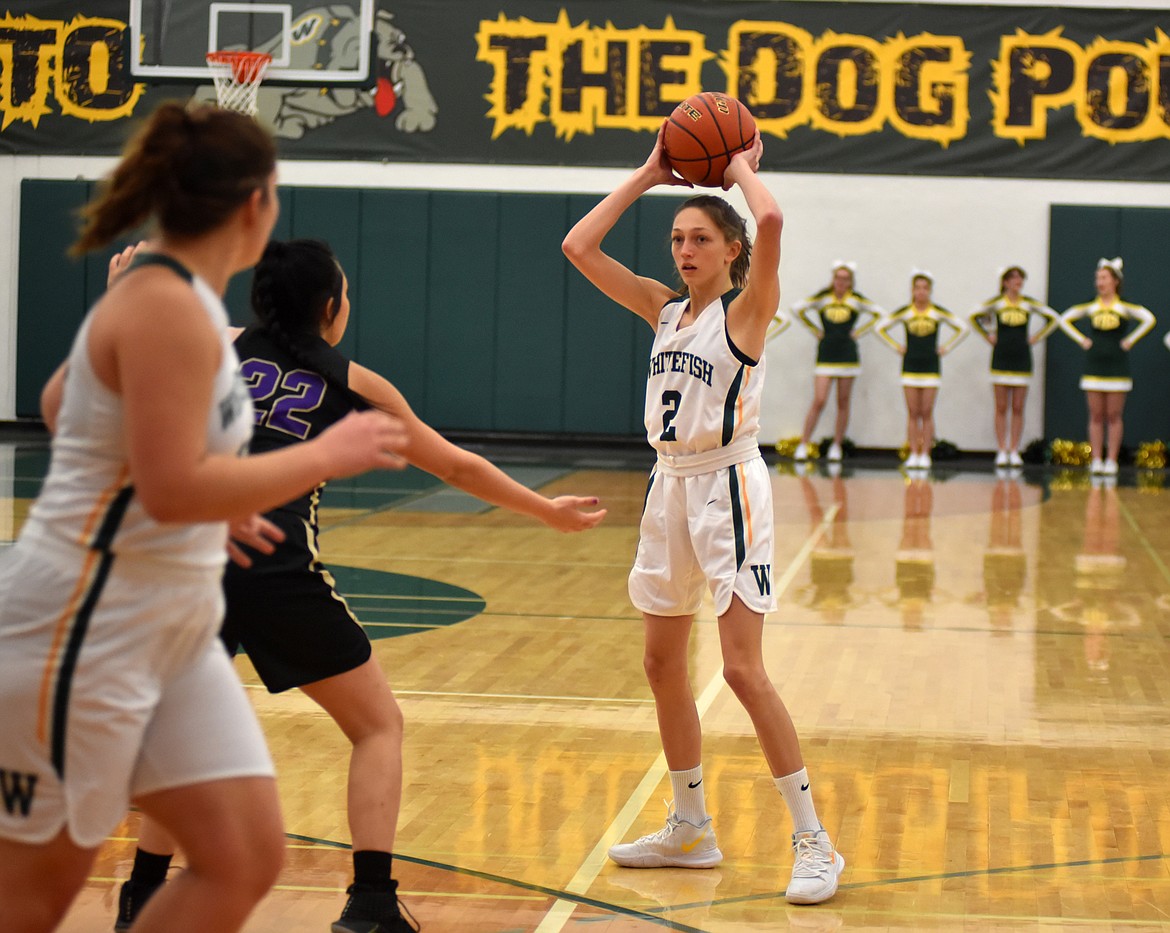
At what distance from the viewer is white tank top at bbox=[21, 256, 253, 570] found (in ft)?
7.02

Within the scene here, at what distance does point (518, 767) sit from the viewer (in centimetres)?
Answer: 502

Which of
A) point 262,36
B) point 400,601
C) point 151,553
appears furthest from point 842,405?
point 151,553

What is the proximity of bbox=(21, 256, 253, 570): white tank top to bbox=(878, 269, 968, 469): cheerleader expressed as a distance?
14.3 meters

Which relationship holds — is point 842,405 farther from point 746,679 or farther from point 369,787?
point 369,787

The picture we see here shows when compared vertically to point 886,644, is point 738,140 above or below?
above

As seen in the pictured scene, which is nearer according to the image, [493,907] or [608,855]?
[493,907]

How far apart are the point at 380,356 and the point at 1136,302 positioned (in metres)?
8.32

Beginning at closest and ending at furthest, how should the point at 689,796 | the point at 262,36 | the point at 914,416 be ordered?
the point at 689,796, the point at 262,36, the point at 914,416

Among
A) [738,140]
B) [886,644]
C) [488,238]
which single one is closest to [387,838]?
[738,140]

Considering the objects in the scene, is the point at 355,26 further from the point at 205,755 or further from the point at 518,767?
the point at 205,755

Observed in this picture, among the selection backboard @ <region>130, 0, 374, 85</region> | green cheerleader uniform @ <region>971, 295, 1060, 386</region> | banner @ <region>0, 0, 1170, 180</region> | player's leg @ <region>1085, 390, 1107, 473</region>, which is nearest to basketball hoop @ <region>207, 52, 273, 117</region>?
backboard @ <region>130, 0, 374, 85</region>

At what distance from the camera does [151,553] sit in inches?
85.3

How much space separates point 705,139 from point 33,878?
282 centimetres

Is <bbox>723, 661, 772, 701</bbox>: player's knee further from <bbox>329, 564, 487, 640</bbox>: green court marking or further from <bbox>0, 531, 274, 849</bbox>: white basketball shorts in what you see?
<bbox>329, 564, 487, 640</bbox>: green court marking
